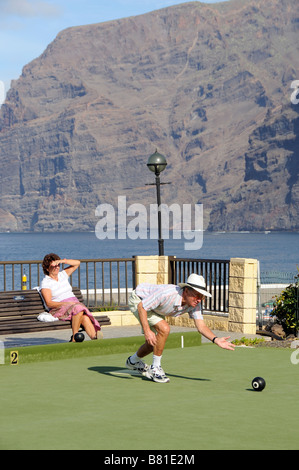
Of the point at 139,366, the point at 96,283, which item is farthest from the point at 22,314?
the point at 96,283

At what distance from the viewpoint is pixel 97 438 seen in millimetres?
6578

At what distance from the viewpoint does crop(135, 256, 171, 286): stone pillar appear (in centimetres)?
1761

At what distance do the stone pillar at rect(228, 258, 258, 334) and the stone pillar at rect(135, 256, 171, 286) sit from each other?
2.18 m

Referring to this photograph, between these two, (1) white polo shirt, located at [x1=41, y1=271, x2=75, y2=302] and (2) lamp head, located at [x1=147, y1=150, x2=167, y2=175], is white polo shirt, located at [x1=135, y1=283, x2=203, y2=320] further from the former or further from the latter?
(2) lamp head, located at [x1=147, y1=150, x2=167, y2=175]

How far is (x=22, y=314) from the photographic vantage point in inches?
532

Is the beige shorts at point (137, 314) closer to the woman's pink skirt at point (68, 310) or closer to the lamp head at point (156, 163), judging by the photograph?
the woman's pink skirt at point (68, 310)

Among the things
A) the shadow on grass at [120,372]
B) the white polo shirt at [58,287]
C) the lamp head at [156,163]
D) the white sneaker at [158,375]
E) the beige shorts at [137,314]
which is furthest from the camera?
the lamp head at [156,163]

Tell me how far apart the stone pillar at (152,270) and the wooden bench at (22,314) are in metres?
3.58

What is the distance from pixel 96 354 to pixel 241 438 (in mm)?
5543

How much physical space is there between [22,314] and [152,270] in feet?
15.8

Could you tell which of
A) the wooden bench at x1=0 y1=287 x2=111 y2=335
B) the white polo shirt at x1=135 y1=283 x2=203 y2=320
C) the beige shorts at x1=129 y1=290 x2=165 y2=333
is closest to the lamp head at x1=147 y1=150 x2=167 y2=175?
the wooden bench at x1=0 y1=287 x2=111 y2=335

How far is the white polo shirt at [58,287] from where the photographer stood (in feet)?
39.3

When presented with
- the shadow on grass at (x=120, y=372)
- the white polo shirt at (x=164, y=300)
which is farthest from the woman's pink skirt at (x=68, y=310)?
the white polo shirt at (x=164, y=300)

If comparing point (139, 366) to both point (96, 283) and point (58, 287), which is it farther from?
point (96, 283)
